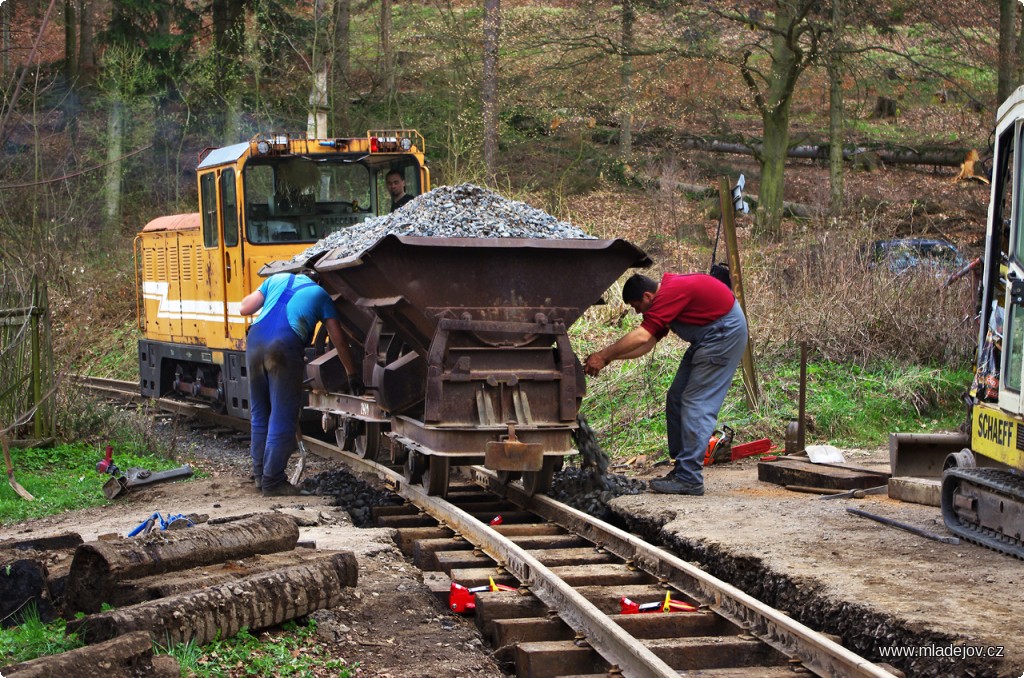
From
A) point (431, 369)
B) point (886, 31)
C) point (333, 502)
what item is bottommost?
point (333, 502)

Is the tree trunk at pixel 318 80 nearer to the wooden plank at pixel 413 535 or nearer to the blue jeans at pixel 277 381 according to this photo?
the blue jeans at pixel 277 381

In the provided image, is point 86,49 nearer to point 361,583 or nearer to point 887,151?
point 887,151

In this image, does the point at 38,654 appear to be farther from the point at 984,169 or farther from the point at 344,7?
the point at 984,169

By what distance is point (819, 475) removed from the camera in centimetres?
891

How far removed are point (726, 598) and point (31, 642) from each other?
328cm

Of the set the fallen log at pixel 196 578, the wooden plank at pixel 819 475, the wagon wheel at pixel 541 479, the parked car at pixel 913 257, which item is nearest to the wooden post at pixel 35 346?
the wagon wheel at pixel 541 479

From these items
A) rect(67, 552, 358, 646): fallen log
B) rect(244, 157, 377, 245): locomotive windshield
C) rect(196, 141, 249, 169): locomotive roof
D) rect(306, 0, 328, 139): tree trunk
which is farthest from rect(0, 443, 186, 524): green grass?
rect(306, 0, 328, 139): tree trunk

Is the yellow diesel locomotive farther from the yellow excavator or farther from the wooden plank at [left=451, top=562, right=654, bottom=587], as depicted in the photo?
the yellow excavator

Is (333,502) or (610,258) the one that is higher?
(610,258)

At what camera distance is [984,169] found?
2531cm

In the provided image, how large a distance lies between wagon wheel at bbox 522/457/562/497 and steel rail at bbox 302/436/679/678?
714 millimetres

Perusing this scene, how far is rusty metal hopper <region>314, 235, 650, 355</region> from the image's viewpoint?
805cm

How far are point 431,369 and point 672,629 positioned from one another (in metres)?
3.15

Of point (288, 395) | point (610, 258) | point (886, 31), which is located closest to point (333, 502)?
point (288, 395)
